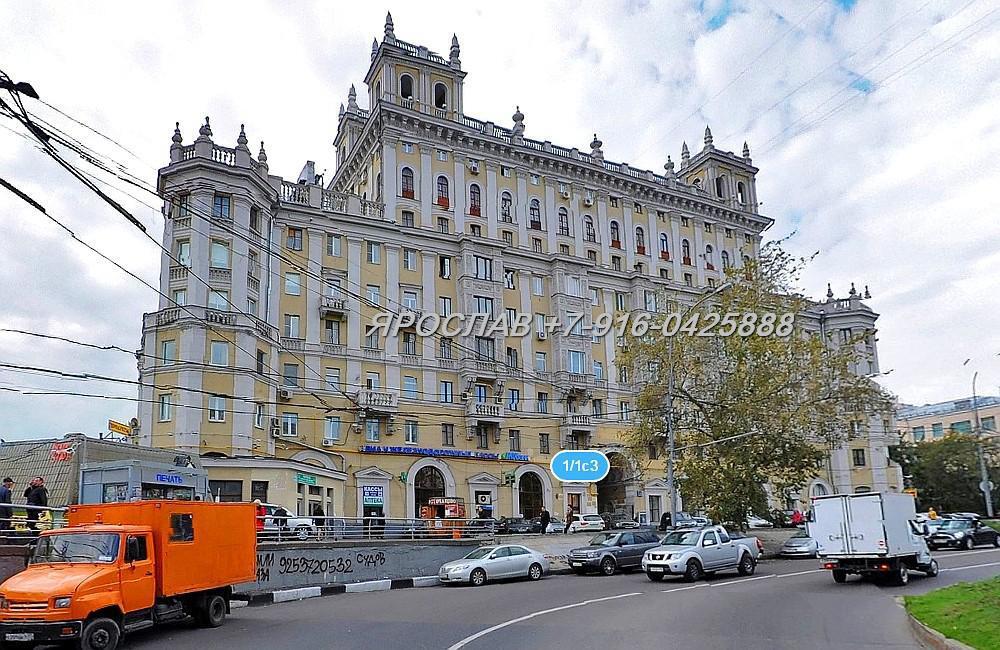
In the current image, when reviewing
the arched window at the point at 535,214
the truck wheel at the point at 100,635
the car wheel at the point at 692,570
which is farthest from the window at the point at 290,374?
the truck wheel at the point at 100,635

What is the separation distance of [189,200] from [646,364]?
2548 cm

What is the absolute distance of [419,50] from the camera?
58.0 m

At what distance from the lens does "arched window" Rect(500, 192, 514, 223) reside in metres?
59.2

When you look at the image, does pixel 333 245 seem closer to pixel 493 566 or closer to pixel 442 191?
pixel 442 191

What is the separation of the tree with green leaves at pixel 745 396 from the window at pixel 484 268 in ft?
50.2

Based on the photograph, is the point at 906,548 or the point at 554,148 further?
the point at 554,148

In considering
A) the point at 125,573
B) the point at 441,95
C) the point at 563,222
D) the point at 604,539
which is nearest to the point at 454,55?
the point at 441,95

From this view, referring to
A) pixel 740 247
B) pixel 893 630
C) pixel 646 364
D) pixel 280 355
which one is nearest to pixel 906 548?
pixel 893 630

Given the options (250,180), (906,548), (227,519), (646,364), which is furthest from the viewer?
(250,180)

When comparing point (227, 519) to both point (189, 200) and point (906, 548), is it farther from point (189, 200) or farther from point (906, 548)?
point (189, 200)

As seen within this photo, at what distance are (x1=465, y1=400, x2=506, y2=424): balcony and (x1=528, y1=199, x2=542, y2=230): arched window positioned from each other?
1409 centimetres

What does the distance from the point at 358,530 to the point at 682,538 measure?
36.6 ft

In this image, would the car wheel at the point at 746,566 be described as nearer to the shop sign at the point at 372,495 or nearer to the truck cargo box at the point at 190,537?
the truck cargo box at the point at 190,537

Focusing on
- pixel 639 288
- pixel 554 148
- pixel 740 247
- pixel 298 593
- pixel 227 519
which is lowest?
pixel 298 593
